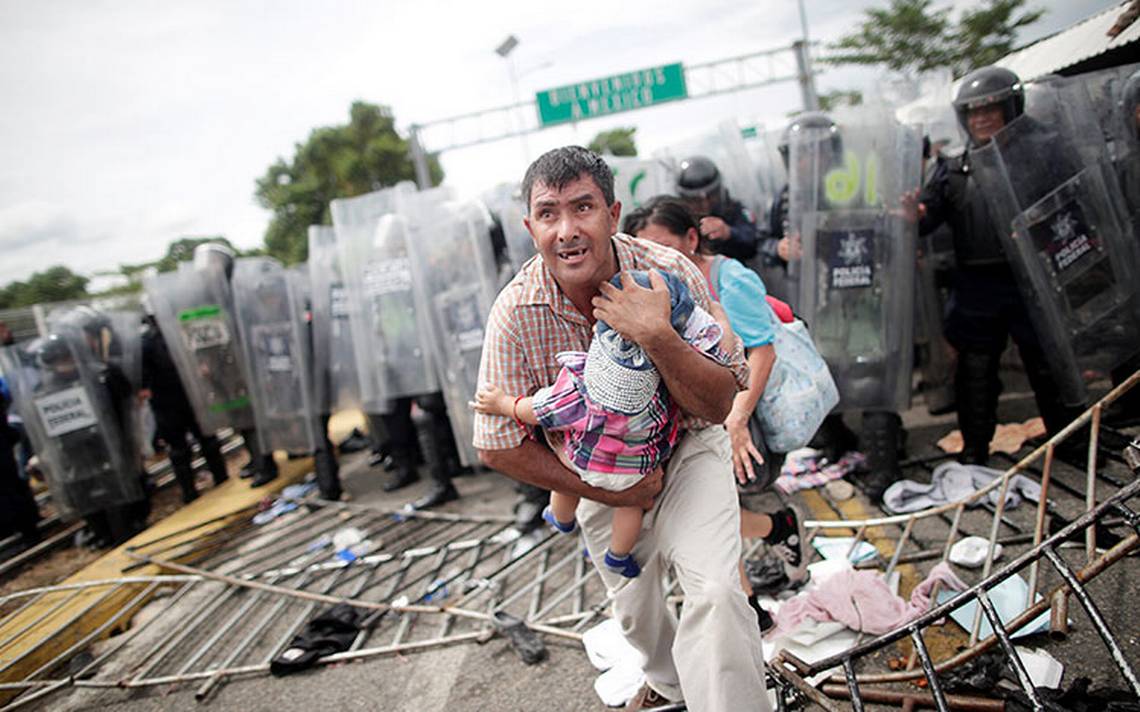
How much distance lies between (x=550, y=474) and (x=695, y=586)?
474 millimetres

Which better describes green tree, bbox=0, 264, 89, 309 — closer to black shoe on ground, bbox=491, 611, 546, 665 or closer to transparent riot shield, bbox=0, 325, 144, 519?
transparent riot shield, bbox=0, 325, 144, 519

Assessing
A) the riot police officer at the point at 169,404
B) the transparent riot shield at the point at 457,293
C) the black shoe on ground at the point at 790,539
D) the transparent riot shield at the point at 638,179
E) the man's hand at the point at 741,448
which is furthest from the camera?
the riot police officer at the point at 169,404

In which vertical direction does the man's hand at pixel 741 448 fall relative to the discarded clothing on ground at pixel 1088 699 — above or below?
above

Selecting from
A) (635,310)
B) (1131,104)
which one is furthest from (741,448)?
(1131,104)

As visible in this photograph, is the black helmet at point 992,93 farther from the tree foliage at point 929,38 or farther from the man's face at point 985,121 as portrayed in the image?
the tree foliage at point 929,38

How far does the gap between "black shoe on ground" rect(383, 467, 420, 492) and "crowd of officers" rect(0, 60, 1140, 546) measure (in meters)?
0.03

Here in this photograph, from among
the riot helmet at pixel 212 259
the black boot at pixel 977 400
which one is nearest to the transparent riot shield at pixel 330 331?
the riot helmet at pixel 212 259

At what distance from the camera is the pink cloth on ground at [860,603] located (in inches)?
92.1

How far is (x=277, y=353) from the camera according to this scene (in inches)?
194

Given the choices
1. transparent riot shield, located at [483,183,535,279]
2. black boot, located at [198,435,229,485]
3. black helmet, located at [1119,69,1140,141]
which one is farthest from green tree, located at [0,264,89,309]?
black helmet, located at [1119,69,1140,141]

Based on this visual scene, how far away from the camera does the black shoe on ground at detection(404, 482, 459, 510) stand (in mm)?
4609

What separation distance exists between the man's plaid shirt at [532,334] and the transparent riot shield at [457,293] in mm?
2403

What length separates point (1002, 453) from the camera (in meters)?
3.71

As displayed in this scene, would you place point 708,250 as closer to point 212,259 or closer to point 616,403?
point 616,403
